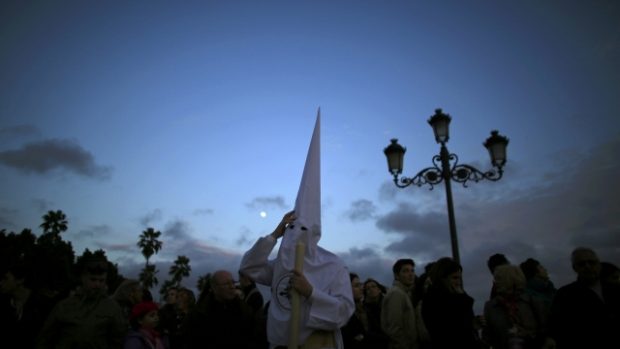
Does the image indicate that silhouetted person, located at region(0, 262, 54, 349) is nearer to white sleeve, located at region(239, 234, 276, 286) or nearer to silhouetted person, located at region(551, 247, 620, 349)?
white sleeve, located at region(239, 234, 276, 286)

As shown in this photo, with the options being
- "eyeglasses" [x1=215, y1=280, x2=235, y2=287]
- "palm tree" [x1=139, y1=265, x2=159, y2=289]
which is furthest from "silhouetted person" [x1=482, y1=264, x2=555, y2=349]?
"palm tree" [x1=139, y1=265, x2=159, y2=289]

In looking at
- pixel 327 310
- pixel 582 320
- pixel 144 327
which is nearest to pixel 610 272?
pixel 582 320

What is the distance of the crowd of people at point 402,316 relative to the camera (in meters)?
4.03

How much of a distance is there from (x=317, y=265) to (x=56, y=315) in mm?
3119

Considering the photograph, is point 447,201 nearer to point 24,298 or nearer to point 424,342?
point 424,342

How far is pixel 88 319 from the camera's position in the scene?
4.16 meters

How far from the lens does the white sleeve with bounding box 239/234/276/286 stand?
11.3ft

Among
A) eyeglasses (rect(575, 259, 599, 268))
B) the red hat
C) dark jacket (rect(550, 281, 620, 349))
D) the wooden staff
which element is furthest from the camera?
the red hat

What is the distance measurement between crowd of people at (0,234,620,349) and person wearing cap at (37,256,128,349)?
0.01 metres

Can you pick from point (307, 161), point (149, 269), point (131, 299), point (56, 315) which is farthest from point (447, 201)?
point (149, 269)

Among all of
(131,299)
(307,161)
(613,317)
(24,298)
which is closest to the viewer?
(307,161)

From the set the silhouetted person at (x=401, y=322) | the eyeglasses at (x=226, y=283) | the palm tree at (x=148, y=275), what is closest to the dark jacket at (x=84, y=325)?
the eyeglasses at (x=226, y=283)

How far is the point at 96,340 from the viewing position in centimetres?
412

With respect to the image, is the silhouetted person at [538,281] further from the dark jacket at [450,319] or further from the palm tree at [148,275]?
the palm tree at [148,275]
